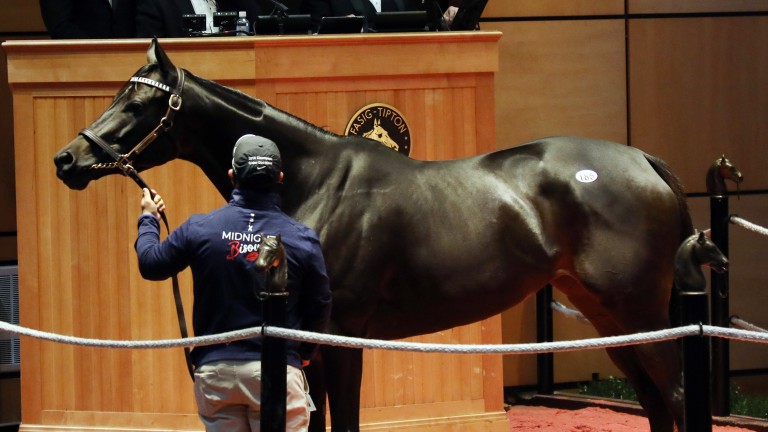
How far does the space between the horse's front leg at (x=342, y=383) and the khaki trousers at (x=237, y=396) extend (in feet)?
3.22

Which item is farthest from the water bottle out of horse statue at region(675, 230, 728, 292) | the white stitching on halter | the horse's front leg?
horse statue at region(675, 230, 728, 292)

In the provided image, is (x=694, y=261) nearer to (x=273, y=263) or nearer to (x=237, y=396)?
(x=273, y=263)

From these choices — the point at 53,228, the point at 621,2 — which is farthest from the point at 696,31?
the point at 53,228

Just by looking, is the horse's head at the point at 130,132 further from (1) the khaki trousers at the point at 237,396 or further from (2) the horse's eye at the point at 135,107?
(1) the khaki trousers at the point at 237,396

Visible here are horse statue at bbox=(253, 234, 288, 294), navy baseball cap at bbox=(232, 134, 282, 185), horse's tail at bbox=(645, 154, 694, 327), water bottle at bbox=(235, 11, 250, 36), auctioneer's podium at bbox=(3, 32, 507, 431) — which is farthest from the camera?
water bottle at bbox=(235, 11, 250, 36)

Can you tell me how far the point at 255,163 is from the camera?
3.67 meters

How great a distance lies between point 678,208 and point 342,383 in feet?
5.35

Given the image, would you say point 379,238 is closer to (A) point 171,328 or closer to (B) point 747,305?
(A) point 171,328

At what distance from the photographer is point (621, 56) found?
301 inches

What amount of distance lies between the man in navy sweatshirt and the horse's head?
1005 millimetres

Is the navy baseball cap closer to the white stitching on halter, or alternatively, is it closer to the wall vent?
the white stitching on halter

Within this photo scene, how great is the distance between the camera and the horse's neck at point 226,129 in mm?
4750

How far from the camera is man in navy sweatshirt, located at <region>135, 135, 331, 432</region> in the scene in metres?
3.58

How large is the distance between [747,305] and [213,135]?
4.44 meters
